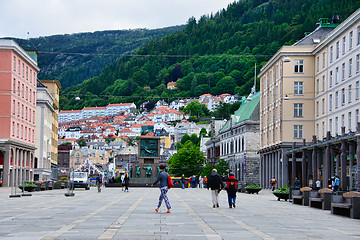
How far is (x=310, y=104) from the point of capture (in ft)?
241

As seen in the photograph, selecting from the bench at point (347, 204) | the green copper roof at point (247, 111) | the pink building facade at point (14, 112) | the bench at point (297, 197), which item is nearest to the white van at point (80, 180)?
the pink building facade at point (14, 112)

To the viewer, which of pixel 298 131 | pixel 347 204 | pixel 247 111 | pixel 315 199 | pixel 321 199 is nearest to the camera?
pixel 347 204

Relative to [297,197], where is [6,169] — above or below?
above

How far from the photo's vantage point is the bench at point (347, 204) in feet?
77.1

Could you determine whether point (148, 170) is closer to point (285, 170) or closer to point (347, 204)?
point (285, 170)

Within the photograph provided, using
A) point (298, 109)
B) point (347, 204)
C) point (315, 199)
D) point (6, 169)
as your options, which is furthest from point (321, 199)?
point (6, 169)

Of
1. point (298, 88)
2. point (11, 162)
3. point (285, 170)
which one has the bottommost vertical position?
point (285, 170)

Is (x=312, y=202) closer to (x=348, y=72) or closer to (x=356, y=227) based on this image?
(x=356, y=227)

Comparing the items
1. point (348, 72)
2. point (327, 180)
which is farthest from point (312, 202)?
point (348, 72)

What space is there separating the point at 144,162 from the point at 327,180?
4638 cm

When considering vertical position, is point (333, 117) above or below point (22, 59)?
below

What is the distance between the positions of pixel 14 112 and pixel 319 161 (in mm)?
36131

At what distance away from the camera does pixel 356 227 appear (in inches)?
763

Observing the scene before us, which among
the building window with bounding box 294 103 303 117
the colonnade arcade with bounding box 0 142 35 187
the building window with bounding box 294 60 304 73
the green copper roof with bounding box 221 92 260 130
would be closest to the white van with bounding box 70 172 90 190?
the colonnade arcade with bounding box 0 142 35 187
